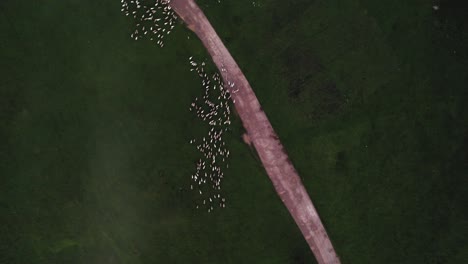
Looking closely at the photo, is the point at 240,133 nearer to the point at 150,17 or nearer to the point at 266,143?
the point at 266,143

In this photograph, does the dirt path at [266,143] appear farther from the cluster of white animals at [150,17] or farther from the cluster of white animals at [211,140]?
the cluster of white animals at [150,17]

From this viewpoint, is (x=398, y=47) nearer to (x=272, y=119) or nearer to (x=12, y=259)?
(x=272, y=119)

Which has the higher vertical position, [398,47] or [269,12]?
[269,12]

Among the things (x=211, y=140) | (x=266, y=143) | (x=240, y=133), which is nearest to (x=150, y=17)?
(x=211, y=140)

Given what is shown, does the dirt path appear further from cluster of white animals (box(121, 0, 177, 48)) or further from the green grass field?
cluster of white animals (box(121, 0, 177, 48))

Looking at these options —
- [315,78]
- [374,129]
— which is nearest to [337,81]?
[315,78]

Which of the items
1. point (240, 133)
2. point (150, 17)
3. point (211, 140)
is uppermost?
point (150, 17)
